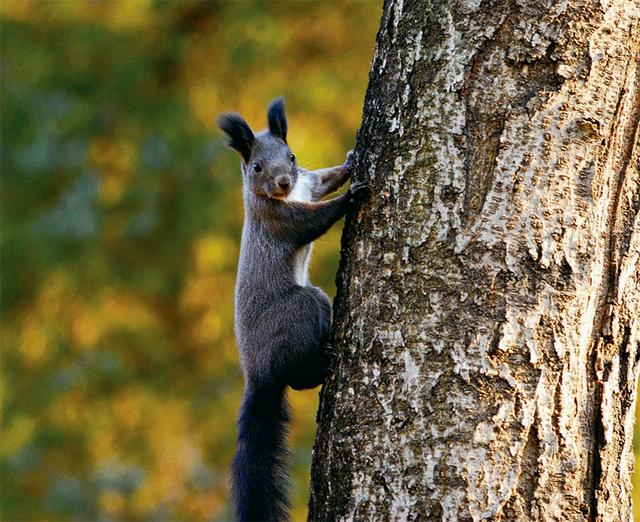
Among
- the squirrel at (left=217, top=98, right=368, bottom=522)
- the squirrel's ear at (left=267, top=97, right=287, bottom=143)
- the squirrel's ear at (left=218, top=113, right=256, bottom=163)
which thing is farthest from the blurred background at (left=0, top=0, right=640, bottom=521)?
the squirrel at (left=217, top=98, right=368, bottom=522)

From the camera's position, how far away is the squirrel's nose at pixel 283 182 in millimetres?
3568

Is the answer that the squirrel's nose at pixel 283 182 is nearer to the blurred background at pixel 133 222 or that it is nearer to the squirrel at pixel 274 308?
the squirrel at pixel 274 308

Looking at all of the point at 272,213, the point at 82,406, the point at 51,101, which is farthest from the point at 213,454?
the point at 272,213

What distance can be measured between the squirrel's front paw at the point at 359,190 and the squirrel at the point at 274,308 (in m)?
0.13

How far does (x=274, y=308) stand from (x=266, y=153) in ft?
2.38

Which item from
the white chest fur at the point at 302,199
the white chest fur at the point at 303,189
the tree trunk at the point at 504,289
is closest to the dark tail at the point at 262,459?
the white chest fur at the point at 302,199

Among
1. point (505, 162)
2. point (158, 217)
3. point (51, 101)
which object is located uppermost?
point (51, 101)

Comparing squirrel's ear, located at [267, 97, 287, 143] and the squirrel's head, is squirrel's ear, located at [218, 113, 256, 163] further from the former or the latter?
squirrel's ear, located at [267, 97, 287, 143]

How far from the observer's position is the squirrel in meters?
3.10

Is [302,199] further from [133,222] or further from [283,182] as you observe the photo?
[133,222]

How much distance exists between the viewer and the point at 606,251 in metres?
2.34

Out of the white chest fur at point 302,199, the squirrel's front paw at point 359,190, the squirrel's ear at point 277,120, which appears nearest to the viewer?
the squirrel's front paw at point 359,190

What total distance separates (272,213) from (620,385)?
61.0 inches

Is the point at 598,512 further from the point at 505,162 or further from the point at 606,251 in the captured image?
the point at 505,162
